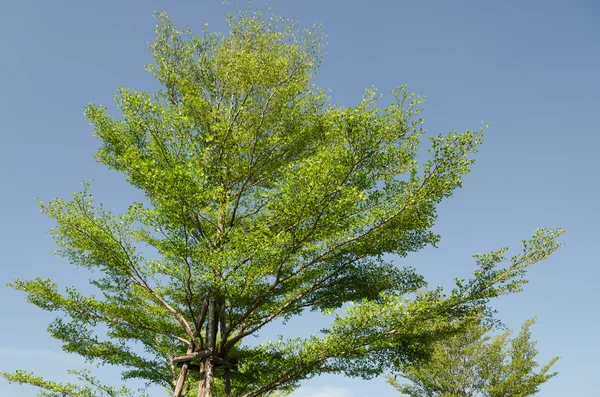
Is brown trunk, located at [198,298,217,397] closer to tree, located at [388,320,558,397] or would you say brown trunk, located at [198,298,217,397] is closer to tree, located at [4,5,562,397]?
tree, located at [4,5,562,397]

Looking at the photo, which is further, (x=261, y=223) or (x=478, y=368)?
(x=478, y=368)

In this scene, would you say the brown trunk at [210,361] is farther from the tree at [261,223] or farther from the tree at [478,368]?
the tree at [478,368]

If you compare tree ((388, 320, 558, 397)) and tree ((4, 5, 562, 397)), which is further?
tree ((388, 320, 558, 397))

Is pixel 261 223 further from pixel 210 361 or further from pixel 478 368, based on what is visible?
pixel 478 368

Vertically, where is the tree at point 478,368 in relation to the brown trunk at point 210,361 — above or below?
above

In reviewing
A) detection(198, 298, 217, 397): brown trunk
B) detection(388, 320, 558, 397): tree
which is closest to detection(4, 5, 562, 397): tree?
detection(198, 298, 217, 397): brown trunk

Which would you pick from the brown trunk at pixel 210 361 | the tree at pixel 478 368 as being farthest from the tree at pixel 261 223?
the tree at pixel 478 368

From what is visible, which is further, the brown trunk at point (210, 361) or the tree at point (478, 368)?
the tree at point (478, 368)

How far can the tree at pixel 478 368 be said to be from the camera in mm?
22994

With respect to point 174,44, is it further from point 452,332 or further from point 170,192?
point 452,332

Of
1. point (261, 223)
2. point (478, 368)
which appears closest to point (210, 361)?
point (261, 223)

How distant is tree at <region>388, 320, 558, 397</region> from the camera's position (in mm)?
22994

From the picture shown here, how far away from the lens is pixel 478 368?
77.7 ft

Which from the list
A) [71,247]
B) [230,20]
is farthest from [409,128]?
[71,247]
